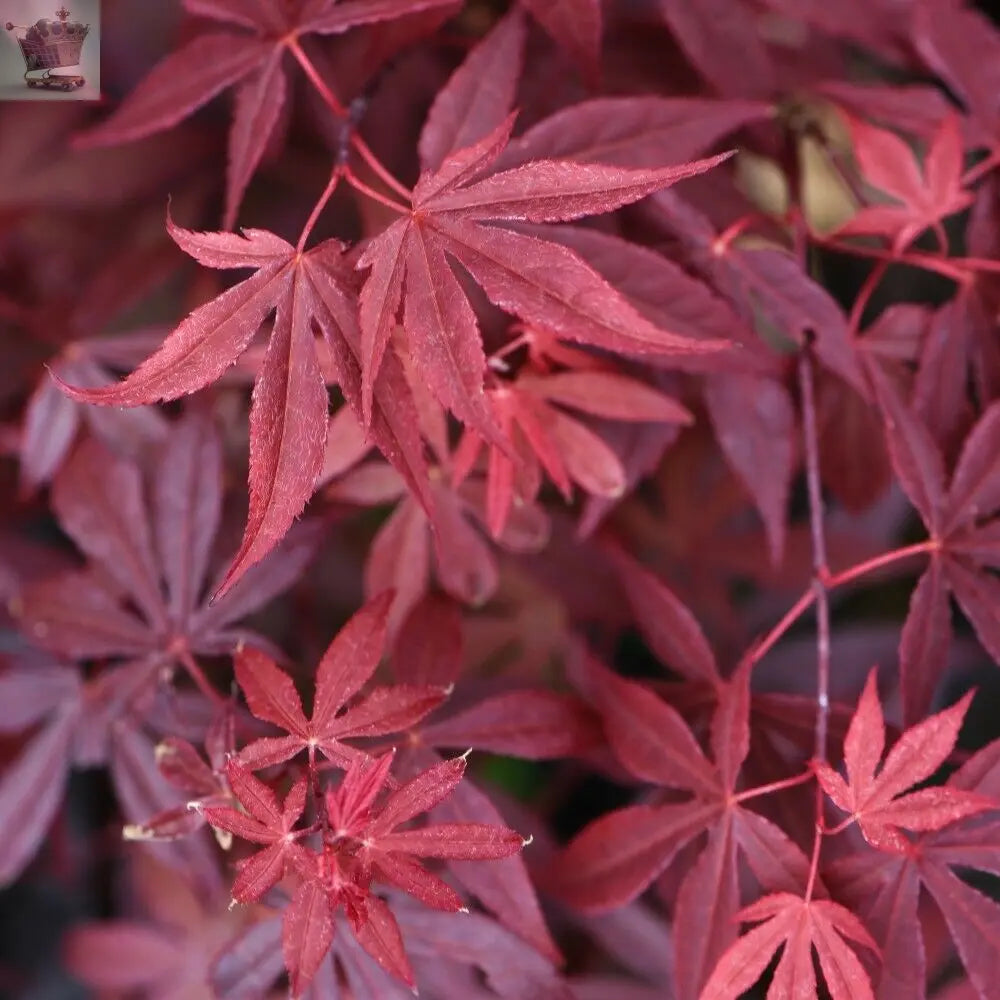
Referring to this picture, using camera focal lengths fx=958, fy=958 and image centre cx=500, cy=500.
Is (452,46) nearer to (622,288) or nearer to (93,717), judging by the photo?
(622,288)

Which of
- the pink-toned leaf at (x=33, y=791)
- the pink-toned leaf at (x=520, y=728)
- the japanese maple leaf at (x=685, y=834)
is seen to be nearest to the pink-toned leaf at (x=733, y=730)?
the japanese maple leaf at (x=685, y=834)

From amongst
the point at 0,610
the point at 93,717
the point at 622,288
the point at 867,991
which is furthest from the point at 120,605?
the point at 867,991

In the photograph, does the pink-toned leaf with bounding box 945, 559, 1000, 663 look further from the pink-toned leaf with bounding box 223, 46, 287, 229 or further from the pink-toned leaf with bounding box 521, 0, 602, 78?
the pink-toned leaf with bounding box 223, 46, 287, 229

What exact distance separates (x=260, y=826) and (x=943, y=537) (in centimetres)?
49

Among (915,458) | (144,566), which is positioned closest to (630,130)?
(915,458)

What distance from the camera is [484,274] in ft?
1.72

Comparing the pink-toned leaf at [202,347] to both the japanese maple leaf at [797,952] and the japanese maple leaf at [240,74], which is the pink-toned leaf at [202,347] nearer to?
the japanese maple leaf at [240,74]

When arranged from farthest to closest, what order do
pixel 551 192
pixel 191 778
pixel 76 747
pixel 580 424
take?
pixel 76 747
pixel 580 424
pixel 191 778
pixel 551 192

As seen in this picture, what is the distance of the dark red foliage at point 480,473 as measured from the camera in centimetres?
53

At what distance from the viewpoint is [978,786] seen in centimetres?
61

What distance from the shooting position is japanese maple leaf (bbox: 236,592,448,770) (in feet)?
1.82

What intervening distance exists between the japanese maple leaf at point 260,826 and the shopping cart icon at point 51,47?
0.47 m

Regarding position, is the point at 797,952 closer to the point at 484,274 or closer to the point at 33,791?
the point at 484,274

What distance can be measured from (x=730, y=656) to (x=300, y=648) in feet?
1.58
